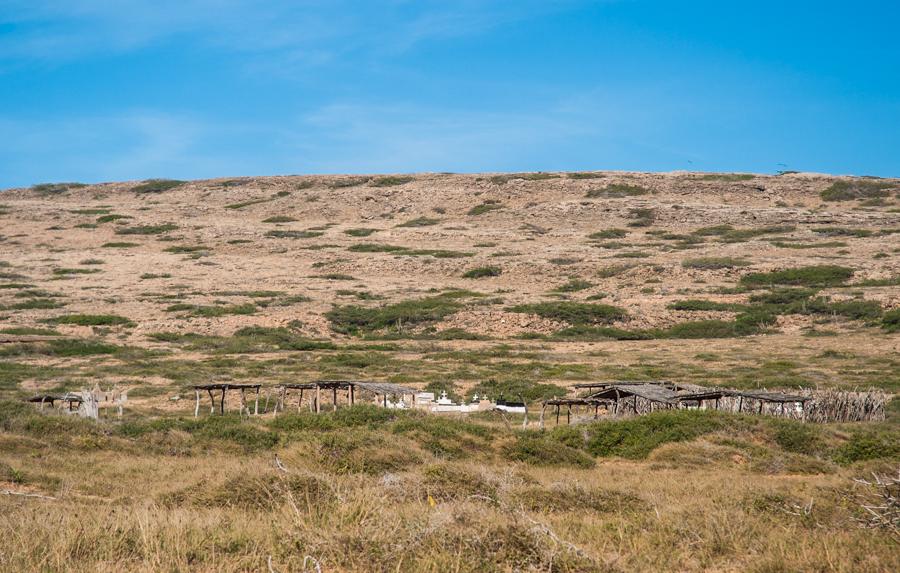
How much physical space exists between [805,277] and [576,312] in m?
14.7

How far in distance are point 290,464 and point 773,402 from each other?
12454 millimetres

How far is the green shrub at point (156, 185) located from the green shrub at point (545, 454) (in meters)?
83.5

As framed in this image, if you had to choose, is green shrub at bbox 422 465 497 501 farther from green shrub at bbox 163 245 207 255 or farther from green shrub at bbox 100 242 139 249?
green shrub at bbox 100 242 139 249

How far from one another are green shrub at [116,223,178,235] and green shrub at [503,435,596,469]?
60616 mm

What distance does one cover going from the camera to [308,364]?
31625mm

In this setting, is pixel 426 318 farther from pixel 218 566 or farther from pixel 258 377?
pixel 218 566

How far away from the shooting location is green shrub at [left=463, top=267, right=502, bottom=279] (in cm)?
5356

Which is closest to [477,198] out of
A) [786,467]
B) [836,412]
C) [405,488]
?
[836,412]

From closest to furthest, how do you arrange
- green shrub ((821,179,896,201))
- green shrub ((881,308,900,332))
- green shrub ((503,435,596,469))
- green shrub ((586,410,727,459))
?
green shrub ((503,435,596,469)) → green shrub ((586,410,727,459)) → green shrub ((881,308,900,332)) → green shrub ((821,179,896,201))

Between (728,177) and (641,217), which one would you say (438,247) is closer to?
(641,217)

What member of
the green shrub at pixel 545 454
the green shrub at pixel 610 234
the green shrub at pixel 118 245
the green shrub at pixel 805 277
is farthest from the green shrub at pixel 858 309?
the green shrub at pixel 118 245

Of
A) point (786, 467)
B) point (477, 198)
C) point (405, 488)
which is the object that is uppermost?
point (477, 198)

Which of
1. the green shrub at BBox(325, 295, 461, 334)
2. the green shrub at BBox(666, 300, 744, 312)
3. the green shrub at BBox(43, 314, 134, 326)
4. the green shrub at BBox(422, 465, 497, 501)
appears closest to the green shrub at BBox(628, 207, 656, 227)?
the green shrub at BBox(666, 300, 744, 312)

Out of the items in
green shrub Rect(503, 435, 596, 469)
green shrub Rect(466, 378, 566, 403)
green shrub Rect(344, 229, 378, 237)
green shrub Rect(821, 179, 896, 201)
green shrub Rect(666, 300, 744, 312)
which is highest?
green shrub Rect(821, 179, 896, 201)
